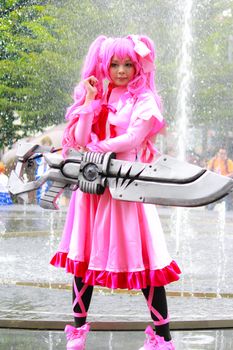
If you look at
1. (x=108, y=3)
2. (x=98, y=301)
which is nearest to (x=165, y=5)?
(x=108, y=3)

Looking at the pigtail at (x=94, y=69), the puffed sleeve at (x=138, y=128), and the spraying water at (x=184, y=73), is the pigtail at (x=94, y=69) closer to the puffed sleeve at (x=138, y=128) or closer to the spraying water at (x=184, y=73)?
the puffed sleeve at (x=138, y=128)

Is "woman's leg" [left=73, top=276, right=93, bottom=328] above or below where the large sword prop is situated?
below

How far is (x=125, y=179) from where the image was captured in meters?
3.44

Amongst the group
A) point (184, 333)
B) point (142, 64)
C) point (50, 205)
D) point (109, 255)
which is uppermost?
point (142, 64)

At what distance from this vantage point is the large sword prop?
10.8 feet

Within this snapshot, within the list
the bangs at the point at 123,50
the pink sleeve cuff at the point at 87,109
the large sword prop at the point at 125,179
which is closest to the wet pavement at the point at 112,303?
the large sword prop at the point at 125,179

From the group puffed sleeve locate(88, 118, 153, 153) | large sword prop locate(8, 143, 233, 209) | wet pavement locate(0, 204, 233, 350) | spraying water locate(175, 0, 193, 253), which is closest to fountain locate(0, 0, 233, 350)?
wet pavement locate(0, 204, 233, 350)

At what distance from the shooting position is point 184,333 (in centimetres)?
424

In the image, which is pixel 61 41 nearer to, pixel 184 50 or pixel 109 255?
pixel 184 50

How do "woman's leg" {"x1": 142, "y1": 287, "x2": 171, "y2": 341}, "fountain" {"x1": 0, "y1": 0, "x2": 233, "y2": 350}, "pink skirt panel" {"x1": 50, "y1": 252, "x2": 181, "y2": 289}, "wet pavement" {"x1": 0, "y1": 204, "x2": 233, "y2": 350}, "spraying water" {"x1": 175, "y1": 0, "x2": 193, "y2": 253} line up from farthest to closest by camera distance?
Answer: "spraying water" {"x1": 175, "y1": 0, "x2": 193, "y2": 253}
"fountain" {"x1": 0, "y1": 0, "x2": 233, "y2": 350}
"wet pavement" {"x1": 0, "y1": 204, "x2": 233, "y2": 350}
"woman's leg" {"x1": 142, "y1": 287, "x2": 171, "y2": 341}
"pink skirt panel" {"x1": 50, "y1": 252, "x2": 181, "y2": 289}

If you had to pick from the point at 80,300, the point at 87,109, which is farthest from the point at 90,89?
the point at 80,300

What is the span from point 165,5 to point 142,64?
16160 mm

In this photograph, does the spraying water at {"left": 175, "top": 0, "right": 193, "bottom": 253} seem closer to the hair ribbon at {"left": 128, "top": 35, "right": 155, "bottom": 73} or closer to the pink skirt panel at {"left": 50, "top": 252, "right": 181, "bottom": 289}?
the hair ribbon at {"left": 128, "top": 35, "right": 155, "bottom": 73}

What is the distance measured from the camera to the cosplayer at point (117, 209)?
11.5 feet
